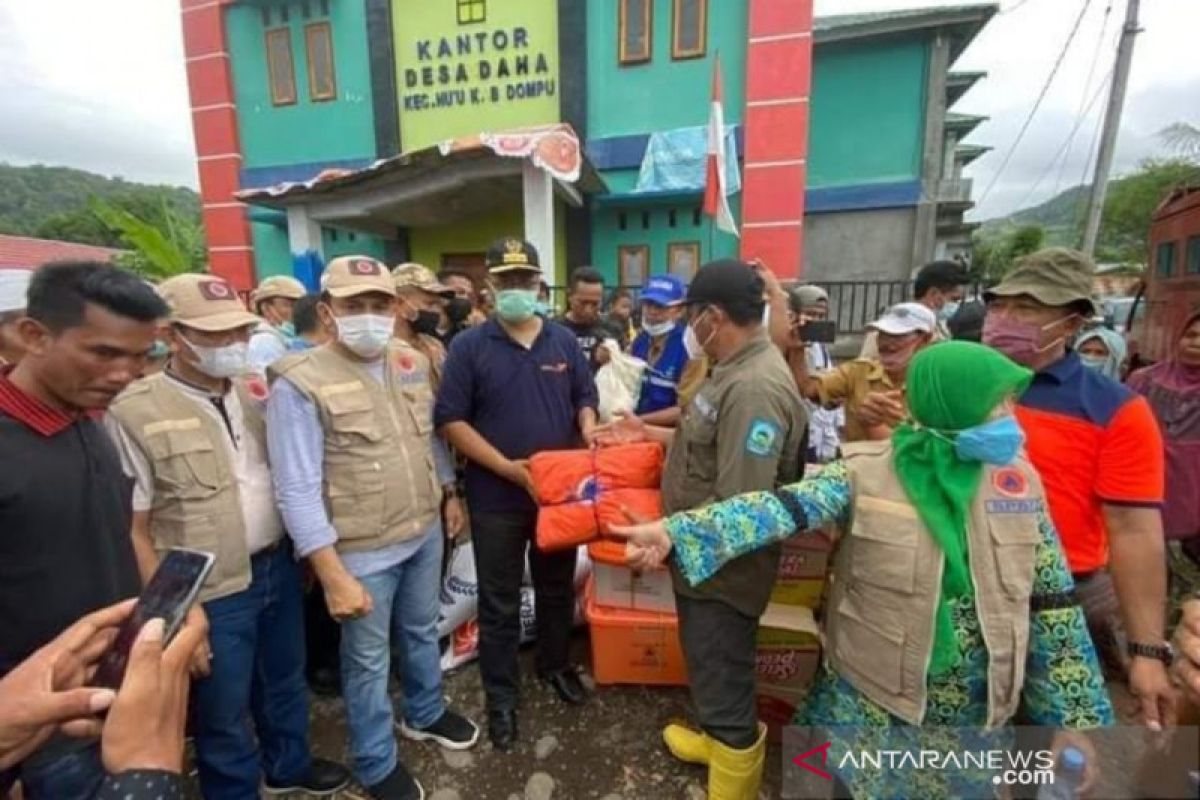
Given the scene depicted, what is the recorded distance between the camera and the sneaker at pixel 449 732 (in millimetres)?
2502

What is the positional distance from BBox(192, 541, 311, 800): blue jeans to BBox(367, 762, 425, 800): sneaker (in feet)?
1.05

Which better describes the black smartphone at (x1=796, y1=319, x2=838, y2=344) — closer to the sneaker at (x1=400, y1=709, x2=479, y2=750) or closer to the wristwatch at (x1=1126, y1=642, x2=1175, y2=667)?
the wristwatch at (x1=1126, y1=642, x2=1175, y2=667)

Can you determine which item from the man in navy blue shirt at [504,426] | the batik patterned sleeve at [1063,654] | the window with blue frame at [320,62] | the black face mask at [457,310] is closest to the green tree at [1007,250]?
the window with blue frame at [320,62]

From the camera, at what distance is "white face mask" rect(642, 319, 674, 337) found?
3646 mm

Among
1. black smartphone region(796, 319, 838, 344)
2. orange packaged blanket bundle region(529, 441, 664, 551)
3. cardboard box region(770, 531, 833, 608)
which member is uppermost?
black smartphone region(796, 319, 838, 344)

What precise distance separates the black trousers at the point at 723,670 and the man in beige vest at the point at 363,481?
1.13 metres

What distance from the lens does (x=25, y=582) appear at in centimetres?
130

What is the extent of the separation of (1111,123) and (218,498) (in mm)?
10875

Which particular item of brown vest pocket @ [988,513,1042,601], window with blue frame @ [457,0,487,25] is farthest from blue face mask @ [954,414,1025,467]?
window with blue frame @ [457,0,487,25]

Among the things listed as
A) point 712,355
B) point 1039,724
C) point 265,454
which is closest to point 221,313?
point 265,454

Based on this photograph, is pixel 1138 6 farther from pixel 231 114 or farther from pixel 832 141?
pixel 231 114

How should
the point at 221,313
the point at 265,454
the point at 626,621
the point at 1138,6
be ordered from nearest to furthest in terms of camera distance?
the point at 221,313
the point at 265,454
the point at 626,621
the point at 1138,6

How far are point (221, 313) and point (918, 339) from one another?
293 cm

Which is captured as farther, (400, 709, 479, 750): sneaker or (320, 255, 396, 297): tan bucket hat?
(400, 709, 479, 750): sneaker
